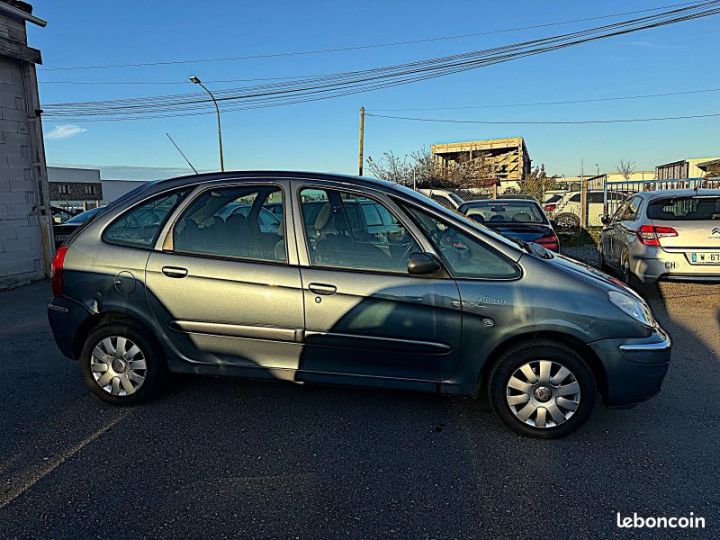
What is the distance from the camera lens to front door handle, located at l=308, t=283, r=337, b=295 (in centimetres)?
330

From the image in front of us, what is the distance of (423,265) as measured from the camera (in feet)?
10.5

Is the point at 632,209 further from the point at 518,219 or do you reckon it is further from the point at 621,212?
the point at 518,219

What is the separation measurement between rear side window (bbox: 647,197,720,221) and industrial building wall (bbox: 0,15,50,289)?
1026 cm

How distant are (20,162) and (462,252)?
360 inches

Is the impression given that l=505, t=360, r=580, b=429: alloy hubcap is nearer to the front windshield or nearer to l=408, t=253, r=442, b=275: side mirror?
l=408, t=253, r=442, b=275: side mirror

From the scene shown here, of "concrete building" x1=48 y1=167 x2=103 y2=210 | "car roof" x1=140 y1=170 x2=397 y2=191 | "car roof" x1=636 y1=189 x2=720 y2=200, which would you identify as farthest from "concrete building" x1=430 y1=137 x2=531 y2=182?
"car roof" x1=140 y1=170 x2=397 y2=191

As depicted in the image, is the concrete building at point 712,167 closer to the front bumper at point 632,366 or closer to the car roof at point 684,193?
the car roof at point 684,193

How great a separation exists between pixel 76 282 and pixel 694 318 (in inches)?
272

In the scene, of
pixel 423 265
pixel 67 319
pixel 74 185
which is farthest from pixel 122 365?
pixel 74 185

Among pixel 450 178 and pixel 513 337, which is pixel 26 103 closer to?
pixel 513 337

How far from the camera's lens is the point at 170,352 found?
3.68 m

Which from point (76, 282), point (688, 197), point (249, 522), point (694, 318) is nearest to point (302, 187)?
point (76, 282)

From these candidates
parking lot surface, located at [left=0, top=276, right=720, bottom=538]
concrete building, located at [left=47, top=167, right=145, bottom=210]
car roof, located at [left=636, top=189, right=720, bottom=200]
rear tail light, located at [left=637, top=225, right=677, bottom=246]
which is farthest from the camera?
concrete building, located at [left=47, top=167, right=145, bottom=210]

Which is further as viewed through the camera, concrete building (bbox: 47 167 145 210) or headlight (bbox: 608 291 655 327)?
concrete building (bbox: 47 167 145 210)
